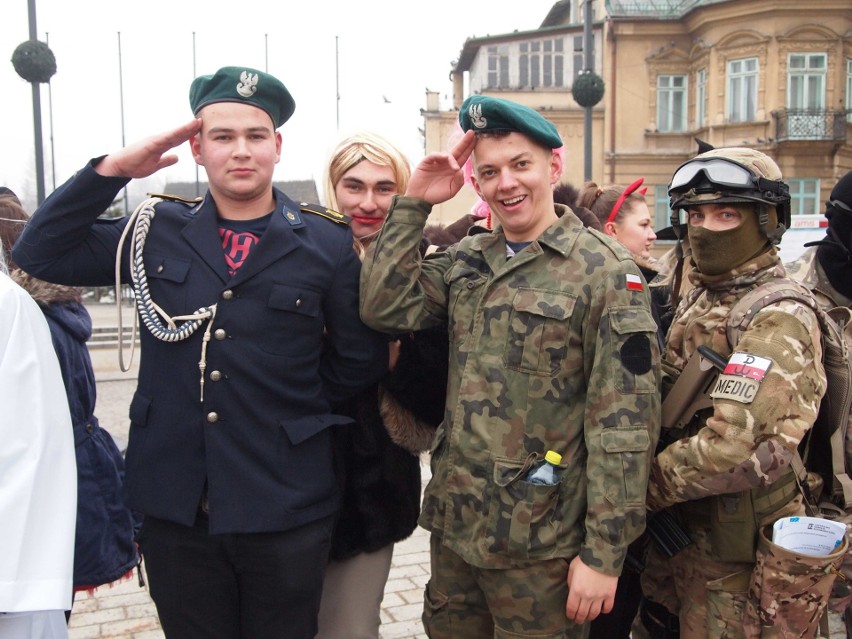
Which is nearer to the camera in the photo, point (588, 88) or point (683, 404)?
point (683, 404)

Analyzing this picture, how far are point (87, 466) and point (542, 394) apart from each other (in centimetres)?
195

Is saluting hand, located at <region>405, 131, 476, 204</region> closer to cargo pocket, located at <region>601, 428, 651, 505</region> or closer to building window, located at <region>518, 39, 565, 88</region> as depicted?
cargo pocket, located at <region>601, 428, 651, 505</region>

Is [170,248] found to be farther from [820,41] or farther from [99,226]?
[820,41]

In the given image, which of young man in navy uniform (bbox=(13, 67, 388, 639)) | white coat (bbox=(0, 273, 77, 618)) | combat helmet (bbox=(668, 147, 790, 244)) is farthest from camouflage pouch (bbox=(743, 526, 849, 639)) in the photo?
white coat (bbox=(0, 273, 77, 618))

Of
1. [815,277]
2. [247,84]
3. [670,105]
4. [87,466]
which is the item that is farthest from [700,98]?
[87,466]

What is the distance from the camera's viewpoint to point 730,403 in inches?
84.4

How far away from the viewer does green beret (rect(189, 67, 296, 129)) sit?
225 centimetres

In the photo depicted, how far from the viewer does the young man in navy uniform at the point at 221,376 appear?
2189mm

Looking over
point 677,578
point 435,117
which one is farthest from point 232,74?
point 435,117

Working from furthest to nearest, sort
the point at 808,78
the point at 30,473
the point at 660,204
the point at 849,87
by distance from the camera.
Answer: the point at 660,204 → the point at 849,87 → the point at 808,78 → the point at 30,473

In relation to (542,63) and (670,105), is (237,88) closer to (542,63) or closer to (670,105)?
(670,105)

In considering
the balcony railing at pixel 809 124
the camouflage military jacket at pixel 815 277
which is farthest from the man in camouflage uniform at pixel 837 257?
the balcony railing at pixel 809 124

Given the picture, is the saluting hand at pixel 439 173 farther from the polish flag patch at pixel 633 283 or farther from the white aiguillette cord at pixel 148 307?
the white aiguillette cord at pixel 148 307

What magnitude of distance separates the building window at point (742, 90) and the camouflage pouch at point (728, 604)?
83.0 feet
